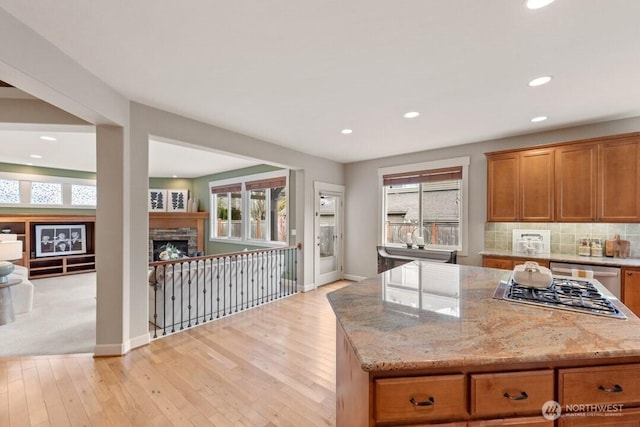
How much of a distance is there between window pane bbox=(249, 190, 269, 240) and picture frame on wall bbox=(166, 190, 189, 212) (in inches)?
112

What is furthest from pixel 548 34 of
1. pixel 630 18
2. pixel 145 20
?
pixel 145 20

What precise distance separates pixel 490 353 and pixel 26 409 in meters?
3.09

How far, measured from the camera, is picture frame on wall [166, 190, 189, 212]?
8391 millimetres

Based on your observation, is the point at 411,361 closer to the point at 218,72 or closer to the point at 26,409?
the point at 218,72

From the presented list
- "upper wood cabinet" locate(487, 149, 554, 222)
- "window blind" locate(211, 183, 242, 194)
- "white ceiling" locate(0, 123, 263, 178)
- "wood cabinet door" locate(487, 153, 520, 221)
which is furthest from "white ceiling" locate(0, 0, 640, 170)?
"window blind" locate(211, 183, 242, 194)

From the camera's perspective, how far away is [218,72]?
2.30 meters

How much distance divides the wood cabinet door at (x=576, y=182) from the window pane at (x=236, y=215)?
6.45 metres

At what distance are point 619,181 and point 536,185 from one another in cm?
77

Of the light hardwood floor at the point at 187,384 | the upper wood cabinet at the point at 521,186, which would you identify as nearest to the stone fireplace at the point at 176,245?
the light hardwood floor at the point at 187,384

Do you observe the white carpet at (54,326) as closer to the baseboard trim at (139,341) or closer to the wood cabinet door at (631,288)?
the baseboard trim at (139,341)

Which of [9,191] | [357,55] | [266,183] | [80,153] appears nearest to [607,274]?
[357,55]

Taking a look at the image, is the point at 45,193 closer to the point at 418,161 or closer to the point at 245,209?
the point at 245,209

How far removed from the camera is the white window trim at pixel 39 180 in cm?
630

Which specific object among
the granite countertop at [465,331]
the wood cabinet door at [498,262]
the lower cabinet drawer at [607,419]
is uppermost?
the granite countertop at [465,331]
